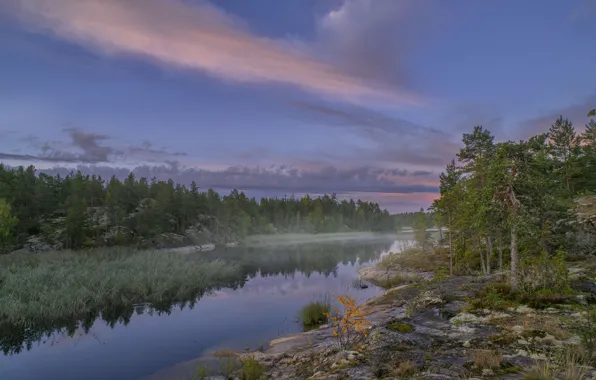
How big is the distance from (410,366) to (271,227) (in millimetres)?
148787

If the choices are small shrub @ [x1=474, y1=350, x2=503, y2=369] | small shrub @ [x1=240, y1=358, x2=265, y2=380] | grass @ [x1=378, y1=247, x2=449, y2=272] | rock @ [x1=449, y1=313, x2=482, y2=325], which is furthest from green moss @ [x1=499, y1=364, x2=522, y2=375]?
grass @ [x1=378, y1=247, x2=449, y2=272]

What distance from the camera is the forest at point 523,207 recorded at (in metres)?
18.5

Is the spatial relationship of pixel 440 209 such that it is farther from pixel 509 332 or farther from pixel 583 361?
pixel 583 361

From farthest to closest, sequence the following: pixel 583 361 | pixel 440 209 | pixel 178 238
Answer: pixel 178 238 → pixel 440 209 → pixel 583 361

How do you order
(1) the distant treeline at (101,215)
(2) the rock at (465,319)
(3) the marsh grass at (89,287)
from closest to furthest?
(2) the rock at (465,319), (3) the marsh grass at (89,287), (1) the distant treeline at (101,215)

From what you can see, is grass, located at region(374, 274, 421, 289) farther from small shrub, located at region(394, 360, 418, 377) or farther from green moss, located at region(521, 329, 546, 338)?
small shrub, located at region(394, 360, 418, 377)

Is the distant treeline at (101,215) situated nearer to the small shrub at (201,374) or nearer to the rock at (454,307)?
the small shrub at (201,374)

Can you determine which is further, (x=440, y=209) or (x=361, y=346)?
(x=440, y=209)

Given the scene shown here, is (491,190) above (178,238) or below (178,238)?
above

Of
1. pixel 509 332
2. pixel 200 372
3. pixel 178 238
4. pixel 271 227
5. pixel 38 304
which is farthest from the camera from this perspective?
pixel 271 227

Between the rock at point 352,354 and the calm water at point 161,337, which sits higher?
the rock at point 352,354

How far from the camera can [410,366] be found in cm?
919

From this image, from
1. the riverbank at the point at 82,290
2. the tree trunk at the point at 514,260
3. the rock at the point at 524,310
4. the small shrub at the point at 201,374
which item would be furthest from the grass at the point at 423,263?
the small shrub at the point at 201,374

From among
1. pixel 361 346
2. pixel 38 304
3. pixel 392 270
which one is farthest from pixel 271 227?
pixel 361 346
